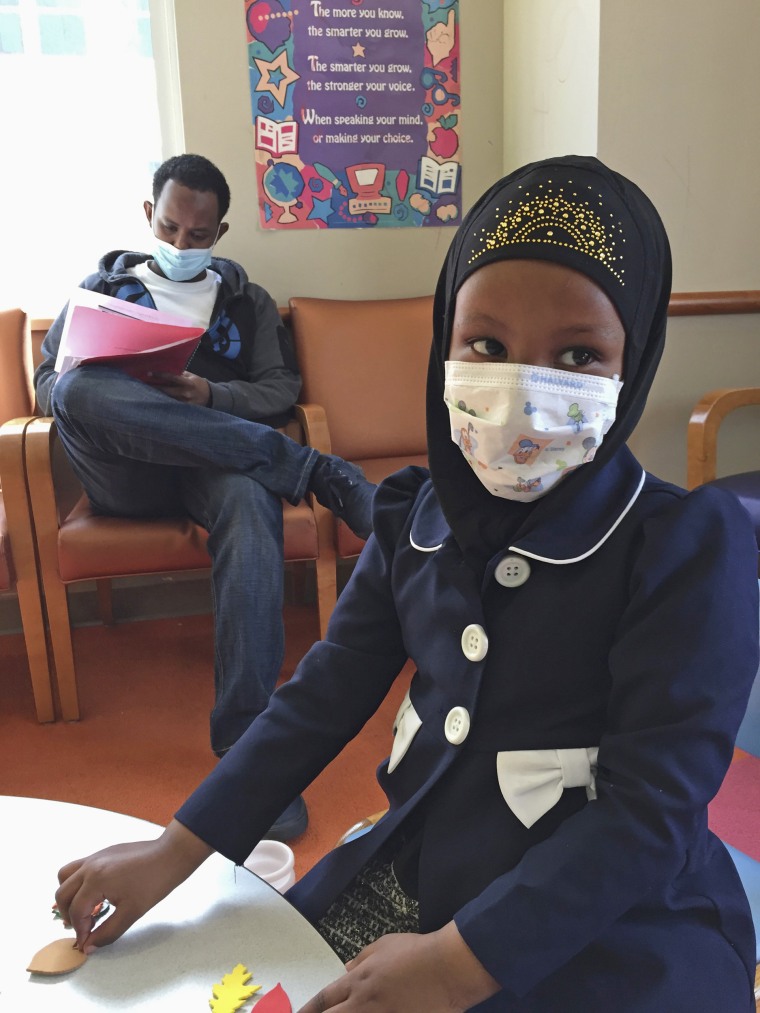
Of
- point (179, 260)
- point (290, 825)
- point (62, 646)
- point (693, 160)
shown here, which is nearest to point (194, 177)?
point (179, 260)

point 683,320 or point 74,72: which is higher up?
point 74,72

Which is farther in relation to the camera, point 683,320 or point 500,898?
point 683,320

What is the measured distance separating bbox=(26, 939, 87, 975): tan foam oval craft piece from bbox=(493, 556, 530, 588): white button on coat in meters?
0.39

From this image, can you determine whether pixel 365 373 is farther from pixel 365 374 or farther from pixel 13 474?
pixel 13 474

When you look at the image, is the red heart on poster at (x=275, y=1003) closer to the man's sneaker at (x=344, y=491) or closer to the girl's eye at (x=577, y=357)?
the girl's eye at (x=577, y=357)

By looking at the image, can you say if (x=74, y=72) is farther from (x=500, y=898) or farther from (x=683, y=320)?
(x=500, y=898)

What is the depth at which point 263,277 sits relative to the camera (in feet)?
8.73

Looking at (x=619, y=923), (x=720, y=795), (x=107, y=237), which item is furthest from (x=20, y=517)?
(x=619, y=923)

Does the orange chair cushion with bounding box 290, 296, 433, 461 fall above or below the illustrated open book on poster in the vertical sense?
below

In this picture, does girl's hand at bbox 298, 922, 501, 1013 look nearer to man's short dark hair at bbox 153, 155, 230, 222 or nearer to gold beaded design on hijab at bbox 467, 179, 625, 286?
gold beaded design on hijab at bbox 467, 179, 625, 286

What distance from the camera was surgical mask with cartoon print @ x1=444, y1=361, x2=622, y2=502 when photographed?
69cm

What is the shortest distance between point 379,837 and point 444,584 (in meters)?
0.21

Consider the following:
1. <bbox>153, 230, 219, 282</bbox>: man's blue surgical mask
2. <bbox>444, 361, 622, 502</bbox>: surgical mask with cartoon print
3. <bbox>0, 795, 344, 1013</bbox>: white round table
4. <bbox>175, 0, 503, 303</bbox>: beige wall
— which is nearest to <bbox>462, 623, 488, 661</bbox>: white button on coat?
<bbox>444, 361, 622, 502</bbox>: surgical mask with cartoon print

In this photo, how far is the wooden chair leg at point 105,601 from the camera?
8.34ft
